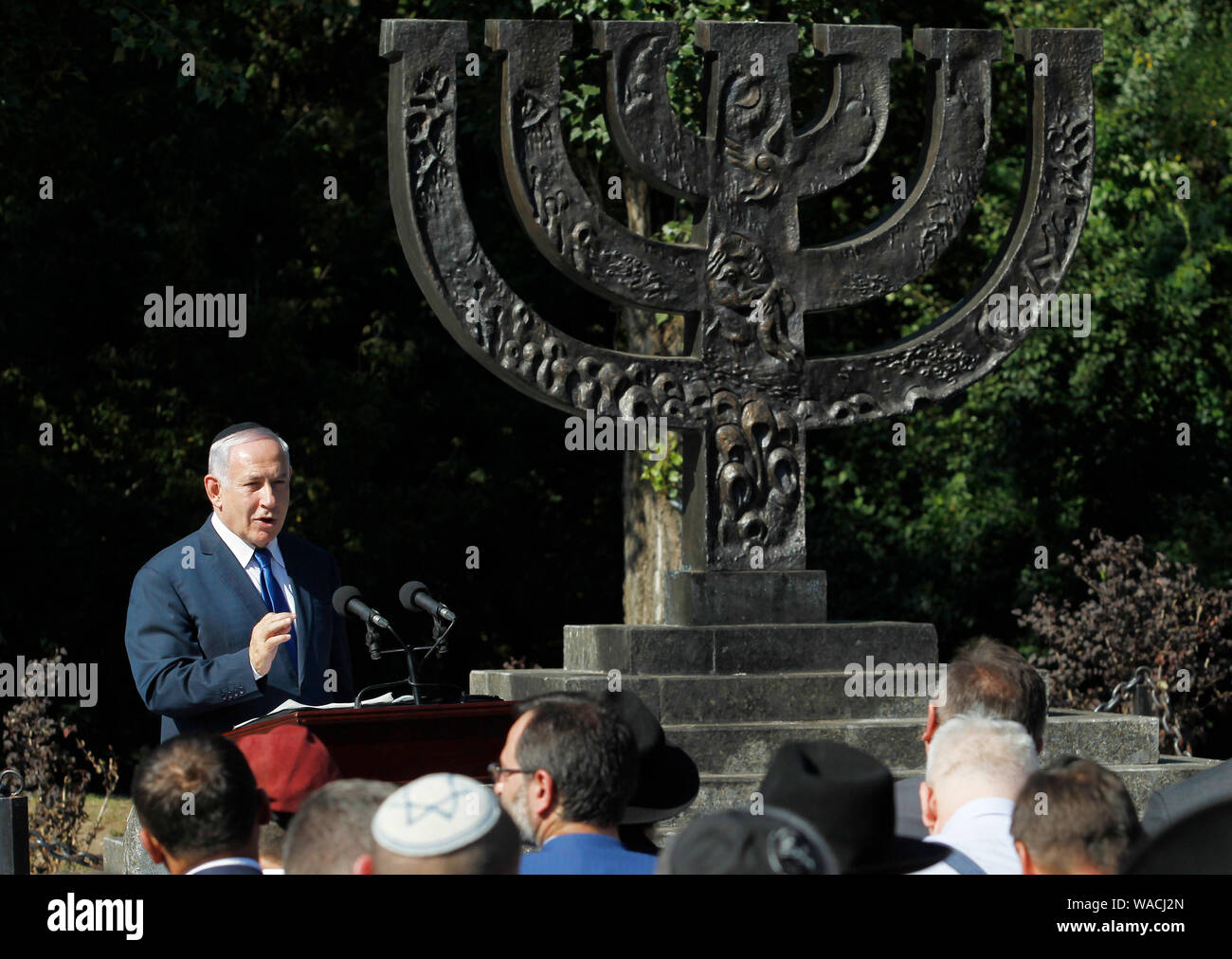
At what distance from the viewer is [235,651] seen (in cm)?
466

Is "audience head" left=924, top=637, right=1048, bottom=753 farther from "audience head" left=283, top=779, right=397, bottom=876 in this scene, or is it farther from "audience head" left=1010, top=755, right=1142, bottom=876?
"audience head" left=283, top=779, right=397, bottom=876

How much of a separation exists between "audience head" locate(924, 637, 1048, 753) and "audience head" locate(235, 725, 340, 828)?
4.25 ft

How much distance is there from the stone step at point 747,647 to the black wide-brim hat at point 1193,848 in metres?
3.71

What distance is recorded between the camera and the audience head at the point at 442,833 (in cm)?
257

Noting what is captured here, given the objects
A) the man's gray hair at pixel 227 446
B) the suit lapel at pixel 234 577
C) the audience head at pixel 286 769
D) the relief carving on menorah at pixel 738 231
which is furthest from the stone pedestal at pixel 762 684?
the audience head at pixel 286 769

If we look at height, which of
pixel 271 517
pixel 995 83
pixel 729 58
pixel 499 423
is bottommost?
pixel 271 517

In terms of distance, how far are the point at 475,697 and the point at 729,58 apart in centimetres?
297

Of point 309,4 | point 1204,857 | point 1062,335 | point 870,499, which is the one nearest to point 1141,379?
point 1062,335

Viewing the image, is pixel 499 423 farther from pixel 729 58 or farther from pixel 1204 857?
pixel 1204 857

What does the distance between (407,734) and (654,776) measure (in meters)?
1.00

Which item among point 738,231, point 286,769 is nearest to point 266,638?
point 286,769

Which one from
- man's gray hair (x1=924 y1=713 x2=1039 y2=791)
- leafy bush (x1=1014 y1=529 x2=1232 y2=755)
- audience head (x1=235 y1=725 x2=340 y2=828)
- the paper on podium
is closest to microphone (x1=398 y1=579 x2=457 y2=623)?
the paper on podium

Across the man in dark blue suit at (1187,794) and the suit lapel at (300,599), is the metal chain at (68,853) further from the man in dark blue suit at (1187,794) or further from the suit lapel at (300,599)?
the man in dark blue suit at (1187,794)

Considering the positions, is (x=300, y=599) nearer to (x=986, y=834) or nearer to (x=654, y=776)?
(x=654, y=776)
